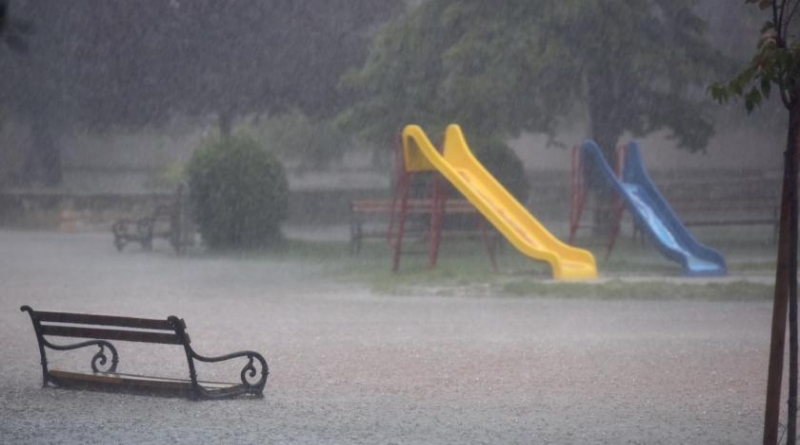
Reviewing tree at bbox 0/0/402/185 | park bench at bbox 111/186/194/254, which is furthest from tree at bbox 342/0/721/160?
tree at bbox 0/0/402/185

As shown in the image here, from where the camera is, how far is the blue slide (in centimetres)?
1711

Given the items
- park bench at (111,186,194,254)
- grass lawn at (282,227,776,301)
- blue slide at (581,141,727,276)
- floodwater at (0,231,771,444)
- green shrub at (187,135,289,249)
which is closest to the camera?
floodwater at (0,231,771,444)

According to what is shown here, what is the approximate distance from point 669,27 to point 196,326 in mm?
15153

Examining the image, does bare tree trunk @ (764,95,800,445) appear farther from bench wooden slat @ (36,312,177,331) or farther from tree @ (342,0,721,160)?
tree @ (342,0,721,160)

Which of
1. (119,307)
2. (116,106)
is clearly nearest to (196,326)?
(119,307)

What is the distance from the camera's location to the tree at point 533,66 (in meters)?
21.8

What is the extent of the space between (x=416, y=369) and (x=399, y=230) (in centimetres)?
848

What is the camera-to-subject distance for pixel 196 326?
475 inches

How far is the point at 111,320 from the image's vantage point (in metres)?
7.96

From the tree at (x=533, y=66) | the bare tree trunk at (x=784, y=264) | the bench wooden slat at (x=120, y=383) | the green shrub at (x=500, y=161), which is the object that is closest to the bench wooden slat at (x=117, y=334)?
the bench wooden slat at (x=120, y=383)

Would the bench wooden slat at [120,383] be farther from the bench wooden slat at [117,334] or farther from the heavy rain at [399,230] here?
the bench wooden slat at [117,334]

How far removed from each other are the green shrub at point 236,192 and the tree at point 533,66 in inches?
115

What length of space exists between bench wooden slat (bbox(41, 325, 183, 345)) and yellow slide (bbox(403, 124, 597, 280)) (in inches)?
366

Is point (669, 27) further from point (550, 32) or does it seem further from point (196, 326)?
point (196, 326)
